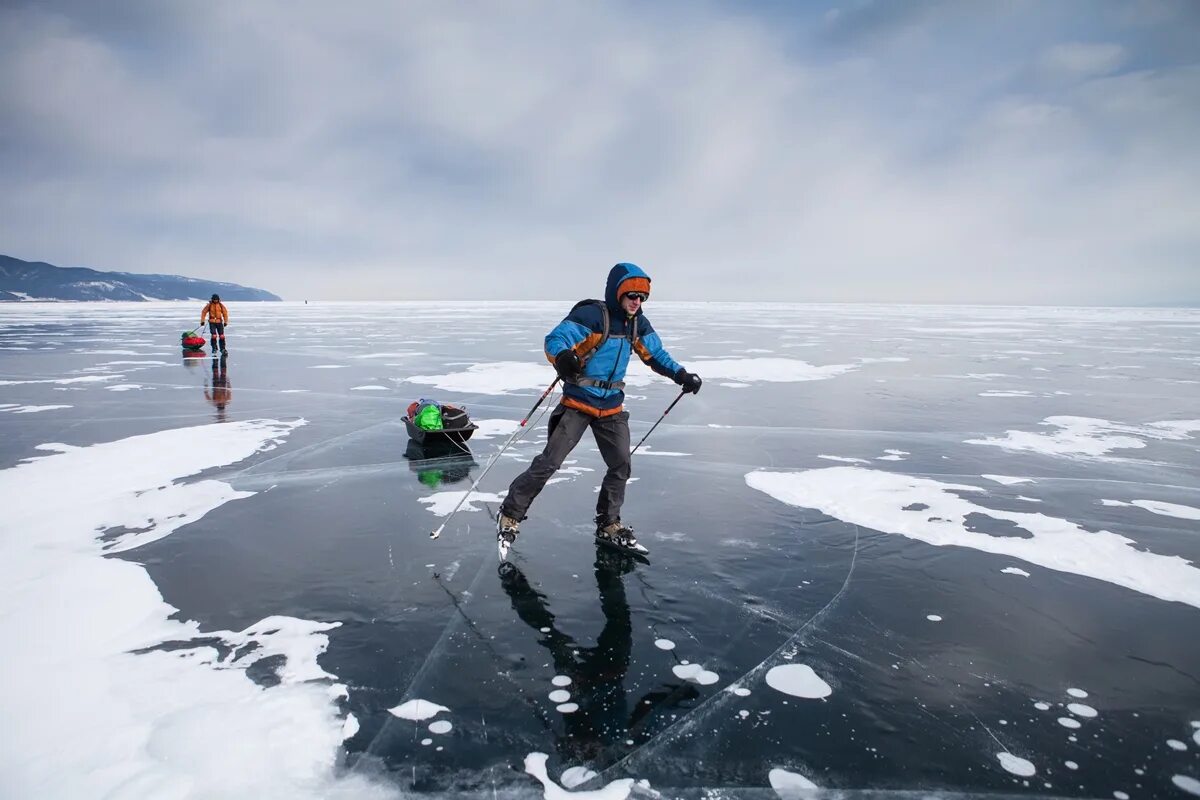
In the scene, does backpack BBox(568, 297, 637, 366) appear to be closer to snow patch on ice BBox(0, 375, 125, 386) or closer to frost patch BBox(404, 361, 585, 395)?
frost patch BBox(404, 361, 585, 395)

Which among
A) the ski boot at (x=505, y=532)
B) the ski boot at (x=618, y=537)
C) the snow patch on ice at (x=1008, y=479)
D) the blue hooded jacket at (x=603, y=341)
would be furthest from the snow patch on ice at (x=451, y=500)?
the snow patch on ice at (x=1008, y=479)

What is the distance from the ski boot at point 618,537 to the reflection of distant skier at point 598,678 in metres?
0.43

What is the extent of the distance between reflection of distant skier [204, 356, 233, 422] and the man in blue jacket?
287 inches

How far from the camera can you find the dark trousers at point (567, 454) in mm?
4832

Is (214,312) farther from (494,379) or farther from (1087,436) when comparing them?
(1087,436)

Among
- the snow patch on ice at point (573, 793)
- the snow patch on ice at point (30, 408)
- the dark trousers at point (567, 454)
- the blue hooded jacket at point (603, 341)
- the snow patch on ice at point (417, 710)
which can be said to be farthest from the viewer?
the snow patch on ice at point (30, 408)

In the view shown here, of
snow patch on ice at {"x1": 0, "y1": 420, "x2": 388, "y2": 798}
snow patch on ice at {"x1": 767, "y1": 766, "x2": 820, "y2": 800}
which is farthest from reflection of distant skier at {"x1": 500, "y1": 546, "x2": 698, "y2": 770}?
snow patch on ice at {"x1": 0, "y1": 420, "x2": 388, "y2": 798}

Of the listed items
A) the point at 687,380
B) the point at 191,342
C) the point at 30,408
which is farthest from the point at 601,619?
the point at 191,342

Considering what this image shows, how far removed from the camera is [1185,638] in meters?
3.67

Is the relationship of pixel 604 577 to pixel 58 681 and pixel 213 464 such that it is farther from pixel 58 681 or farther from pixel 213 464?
pixel 213 464

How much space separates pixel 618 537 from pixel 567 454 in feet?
2.53

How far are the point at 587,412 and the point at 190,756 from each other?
10.1 feet

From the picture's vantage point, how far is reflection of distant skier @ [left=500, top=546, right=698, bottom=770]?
9.05ft

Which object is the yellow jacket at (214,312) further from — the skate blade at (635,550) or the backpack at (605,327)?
the skate blade at (635,550)
